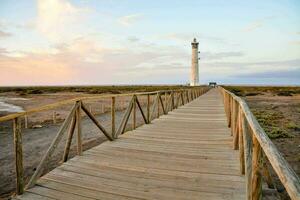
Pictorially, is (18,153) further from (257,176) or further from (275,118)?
(275,118)

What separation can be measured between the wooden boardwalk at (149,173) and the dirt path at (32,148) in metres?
2.40

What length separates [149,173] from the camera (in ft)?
15.1

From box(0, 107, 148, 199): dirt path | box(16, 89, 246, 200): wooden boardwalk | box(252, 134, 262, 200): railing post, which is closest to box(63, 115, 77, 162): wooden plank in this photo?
box(16, 89, 246, 200): wooden boardwalk

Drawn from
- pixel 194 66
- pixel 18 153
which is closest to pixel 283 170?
pixel 18 153

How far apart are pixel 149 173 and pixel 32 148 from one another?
24.4 feet

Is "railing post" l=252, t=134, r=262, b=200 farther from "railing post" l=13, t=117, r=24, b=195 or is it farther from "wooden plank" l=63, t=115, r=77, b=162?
"wooden plank" l=63, t=115, r=77, b=162

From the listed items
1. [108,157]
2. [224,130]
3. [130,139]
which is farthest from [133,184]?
[224,130]

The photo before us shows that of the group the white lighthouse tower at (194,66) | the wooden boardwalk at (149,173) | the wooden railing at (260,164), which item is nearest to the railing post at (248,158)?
the wooden railing at (260,164)

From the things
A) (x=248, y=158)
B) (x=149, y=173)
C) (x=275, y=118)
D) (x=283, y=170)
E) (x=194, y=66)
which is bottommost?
(x=275, y=118)

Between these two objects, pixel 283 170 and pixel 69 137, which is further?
pixel 69 137

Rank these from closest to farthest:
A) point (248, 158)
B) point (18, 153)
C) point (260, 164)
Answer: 1. point (260, 164)
2. point (248, 158)
3. point (18, 153)

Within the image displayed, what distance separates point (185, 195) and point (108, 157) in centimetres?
214

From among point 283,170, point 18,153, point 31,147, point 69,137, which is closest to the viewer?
point 283,170

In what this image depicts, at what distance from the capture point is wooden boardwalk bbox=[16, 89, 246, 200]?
3.80 m
